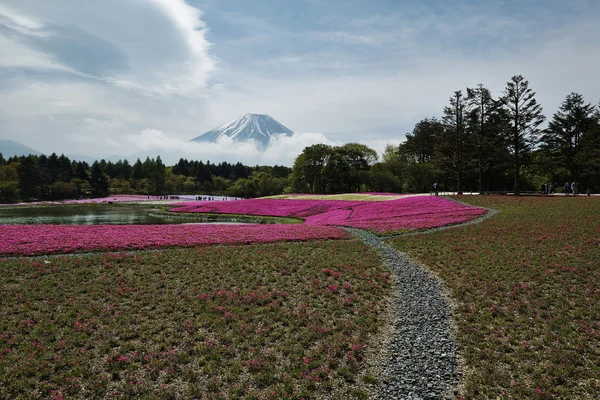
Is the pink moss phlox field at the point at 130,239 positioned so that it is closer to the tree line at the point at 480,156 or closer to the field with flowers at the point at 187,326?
the field with flowers at the point at 187,326

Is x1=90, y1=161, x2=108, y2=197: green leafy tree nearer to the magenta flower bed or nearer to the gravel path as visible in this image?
the magenta flower bed

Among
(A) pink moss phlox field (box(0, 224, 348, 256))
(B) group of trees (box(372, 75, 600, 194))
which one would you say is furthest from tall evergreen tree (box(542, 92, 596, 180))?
(A) pink moss phlox field (box(0, 224, 348, 256))

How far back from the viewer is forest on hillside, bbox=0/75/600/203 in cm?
5422

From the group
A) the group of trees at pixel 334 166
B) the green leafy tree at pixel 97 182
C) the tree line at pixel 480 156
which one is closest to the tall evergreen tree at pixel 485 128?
the tree line at pixel 480 156

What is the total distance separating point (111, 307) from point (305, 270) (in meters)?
9.71

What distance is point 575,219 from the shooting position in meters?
28.1

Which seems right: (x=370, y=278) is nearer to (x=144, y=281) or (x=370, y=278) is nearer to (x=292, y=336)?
(x=292, y=336)

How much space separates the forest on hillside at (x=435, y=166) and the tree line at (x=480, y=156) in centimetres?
16

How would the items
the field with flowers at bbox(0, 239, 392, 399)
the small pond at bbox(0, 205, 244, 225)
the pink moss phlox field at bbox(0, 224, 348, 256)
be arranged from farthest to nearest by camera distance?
the small pond at bbox(0, 205, 244, 225) → the pink moss phlox field at bbox(0, 224, 348, 256) → the field with flowers at bbox(0, 239, 392, 399)

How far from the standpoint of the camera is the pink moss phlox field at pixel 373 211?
33.5 m

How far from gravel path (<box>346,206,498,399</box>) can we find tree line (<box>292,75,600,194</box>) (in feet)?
148

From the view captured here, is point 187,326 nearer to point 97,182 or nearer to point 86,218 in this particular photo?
point 86,218

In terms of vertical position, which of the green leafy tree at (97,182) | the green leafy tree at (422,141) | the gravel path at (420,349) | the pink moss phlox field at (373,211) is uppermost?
the green leafy tree at (422,141)

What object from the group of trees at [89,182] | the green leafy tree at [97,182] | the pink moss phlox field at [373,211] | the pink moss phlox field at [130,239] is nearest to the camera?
the pink moss phlox field at [130,239]
